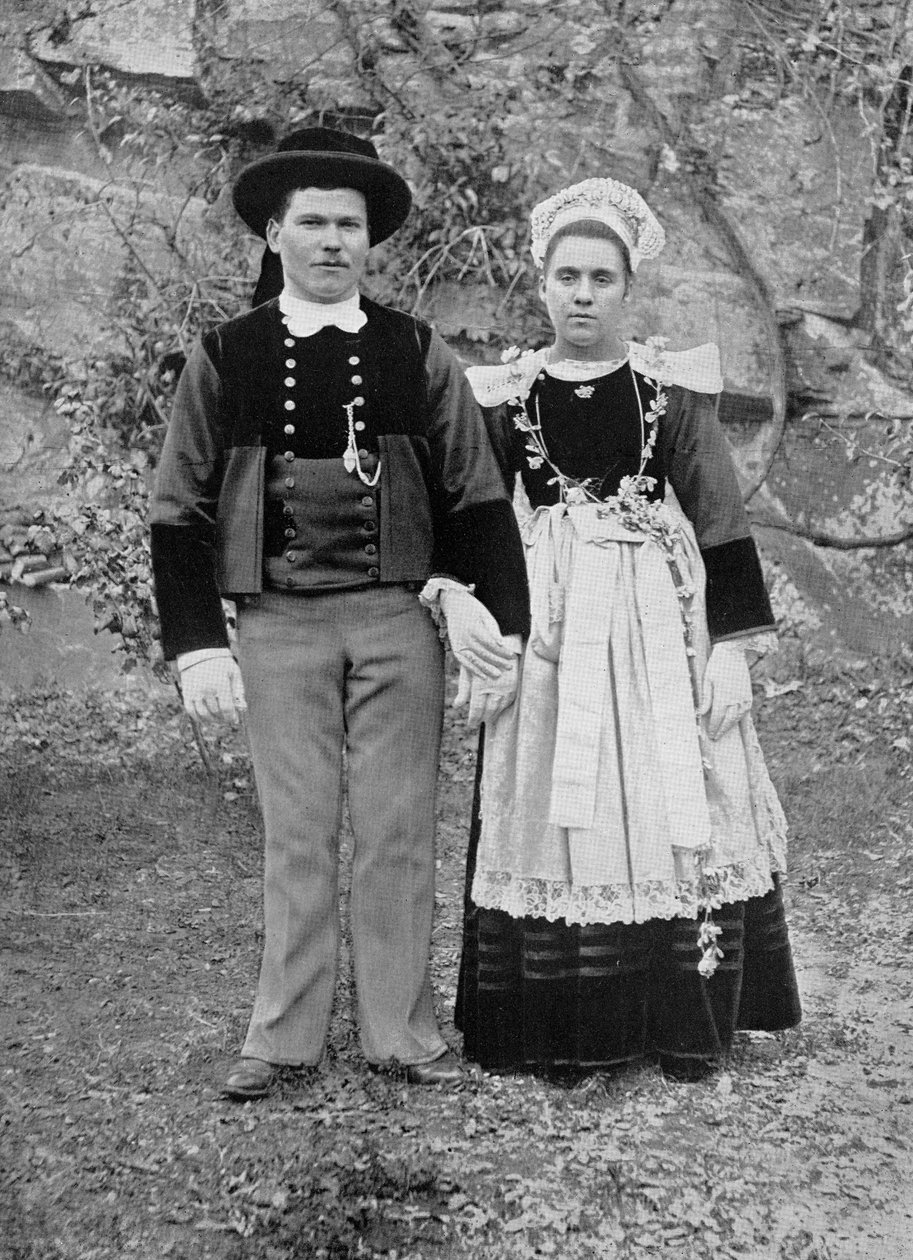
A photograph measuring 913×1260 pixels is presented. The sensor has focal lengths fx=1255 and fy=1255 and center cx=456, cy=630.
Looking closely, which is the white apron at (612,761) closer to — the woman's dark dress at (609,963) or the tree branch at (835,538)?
the woman's dark dress at (609,963)

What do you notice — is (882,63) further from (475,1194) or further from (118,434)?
(475,1194)

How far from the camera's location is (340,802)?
8.46 feet

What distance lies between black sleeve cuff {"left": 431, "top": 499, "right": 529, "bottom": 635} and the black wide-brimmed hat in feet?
2.10

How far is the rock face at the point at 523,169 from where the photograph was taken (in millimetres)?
3277

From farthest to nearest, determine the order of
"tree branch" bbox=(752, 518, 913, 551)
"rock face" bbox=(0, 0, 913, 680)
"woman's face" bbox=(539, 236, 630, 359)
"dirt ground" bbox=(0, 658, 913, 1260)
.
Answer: "tree branch" bbox=(752, 518, 913, 551) → "rock face" bbox=(0, 0, 913, 680) → "woman's face" bbox=(539, 236, 630, 359) → "dirt ground" bbox=(0, 658, 913, 1260)

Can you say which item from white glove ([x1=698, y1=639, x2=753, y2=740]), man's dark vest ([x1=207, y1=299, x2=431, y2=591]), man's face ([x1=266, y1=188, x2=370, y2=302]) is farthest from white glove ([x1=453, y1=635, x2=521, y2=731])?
man's face ([x1=266, y1=188, x2=370, y2=302])

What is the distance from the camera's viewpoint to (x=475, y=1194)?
2256mm

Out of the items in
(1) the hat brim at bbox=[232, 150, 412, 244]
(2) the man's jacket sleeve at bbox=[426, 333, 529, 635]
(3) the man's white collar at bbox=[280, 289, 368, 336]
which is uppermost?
(1) the hat brim at bbox=[232, 150, 412, 244]

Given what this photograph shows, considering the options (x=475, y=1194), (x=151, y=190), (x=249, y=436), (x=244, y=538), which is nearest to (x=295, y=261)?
(x=249, y=436)

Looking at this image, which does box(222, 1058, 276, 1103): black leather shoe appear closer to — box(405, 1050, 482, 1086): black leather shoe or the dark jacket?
box(405, 1050, 482, 1086): black leather shoe

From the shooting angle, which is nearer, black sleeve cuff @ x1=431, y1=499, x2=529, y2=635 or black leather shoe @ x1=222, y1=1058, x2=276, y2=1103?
black leather shoe @ x1=222, y1=1058, x2=276, y2=1103

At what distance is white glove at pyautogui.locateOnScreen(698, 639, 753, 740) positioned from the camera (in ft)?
8.68

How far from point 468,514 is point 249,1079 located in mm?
1227

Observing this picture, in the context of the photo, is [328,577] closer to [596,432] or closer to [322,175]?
[596,432]
